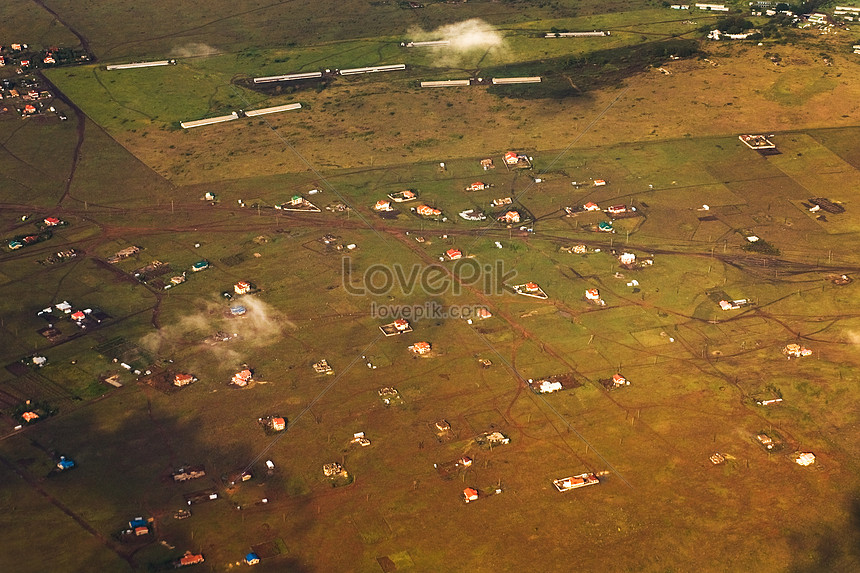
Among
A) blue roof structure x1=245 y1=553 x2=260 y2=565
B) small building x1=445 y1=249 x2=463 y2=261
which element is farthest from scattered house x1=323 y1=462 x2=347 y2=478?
small building x1=445 y1=249 x2=463 y2=261

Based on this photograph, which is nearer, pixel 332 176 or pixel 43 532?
pixel 43 532

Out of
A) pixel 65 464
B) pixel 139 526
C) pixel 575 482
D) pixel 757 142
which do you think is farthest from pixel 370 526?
pixel 757 142

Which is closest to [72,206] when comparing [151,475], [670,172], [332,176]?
[332,176]

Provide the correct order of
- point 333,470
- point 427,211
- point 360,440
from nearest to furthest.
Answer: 1. point 333,470
2. point 360,440
3. point 427,211

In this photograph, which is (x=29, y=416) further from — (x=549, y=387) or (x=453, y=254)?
(x=453, y=254)

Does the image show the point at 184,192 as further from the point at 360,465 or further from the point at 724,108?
the point at 724,108

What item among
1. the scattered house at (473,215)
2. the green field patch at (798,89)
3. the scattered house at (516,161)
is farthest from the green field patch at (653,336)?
the green field patch at (798,89)
